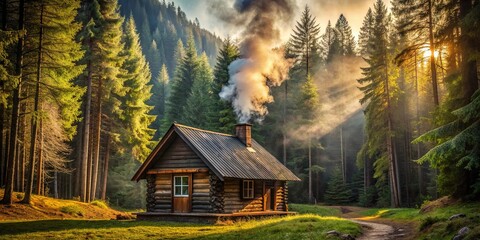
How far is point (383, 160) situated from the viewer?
38.5 meters

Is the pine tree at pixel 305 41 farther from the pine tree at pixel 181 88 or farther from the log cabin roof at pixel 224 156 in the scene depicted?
the log cabin roof at pixel 224 156

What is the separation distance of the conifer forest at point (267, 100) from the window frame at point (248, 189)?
826 cm

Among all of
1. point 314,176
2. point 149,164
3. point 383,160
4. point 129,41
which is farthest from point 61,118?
point 314,176

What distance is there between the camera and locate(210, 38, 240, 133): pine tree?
4278 centimetres

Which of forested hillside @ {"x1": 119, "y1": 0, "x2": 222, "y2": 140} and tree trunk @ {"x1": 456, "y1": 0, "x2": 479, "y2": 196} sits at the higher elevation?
forested hillside @ {"x1": 119, "y1": 0, "x2": 222, "y2": 140}

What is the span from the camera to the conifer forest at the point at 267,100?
21047mm

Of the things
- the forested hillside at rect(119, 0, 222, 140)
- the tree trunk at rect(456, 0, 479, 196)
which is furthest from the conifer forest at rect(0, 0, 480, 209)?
the forested hillside at rect(119, 0, 222, 140)

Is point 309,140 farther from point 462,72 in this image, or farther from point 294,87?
point 462,72

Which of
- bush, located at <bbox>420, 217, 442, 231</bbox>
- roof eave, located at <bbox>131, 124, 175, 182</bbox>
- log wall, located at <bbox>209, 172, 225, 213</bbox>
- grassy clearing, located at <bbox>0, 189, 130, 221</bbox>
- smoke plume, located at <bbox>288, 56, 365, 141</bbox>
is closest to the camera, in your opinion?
bush, located at <bbox>420, 217, 442, 231</bbox>

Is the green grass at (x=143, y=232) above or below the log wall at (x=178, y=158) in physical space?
below

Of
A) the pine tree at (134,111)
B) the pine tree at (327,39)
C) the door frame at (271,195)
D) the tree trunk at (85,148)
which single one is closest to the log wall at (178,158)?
the door frame at (271,195)

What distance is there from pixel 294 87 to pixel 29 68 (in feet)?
117

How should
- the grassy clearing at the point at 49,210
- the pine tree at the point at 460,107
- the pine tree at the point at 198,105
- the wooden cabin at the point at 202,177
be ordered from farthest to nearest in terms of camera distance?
the pine tree at the point at 198,105 < the wooden cabin at the point at 202,177 < the grassy clearing at the point at 49,210 < the pine tree at the point at 460,107

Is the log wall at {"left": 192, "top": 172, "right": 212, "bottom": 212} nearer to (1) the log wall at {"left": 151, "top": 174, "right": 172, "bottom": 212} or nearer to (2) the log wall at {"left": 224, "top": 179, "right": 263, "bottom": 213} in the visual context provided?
(2) the log wall at {"left": 224, "top": 179, "right": 263, "bottom": 213}
